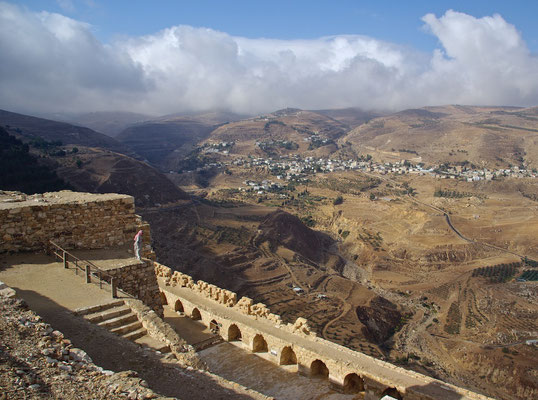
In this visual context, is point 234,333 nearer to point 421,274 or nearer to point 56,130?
point 421,274

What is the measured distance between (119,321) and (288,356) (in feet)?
17.3

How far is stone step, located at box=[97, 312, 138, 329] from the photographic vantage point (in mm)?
7027

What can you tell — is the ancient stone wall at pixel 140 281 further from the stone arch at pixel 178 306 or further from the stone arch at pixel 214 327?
the stone arch at pixel 178 306

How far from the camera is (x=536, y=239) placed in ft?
172

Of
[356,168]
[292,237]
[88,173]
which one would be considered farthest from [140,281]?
[356,168]

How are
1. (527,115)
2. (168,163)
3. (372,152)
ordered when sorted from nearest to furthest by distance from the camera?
(168,163) → (372,152) → (527,115)

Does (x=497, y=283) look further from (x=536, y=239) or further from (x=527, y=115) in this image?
(x=527, y=115)

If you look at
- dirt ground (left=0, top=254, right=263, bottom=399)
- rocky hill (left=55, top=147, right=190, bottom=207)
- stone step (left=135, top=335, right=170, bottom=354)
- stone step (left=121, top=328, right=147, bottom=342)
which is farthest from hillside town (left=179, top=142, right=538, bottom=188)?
stone step (left=135, top=335, right=170, bottom=354)

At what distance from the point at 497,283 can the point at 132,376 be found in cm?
4700

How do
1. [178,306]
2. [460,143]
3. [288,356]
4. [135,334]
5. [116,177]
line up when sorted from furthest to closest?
[460,143] → [116,177] → [178,306] → [288,356] → [135,334]

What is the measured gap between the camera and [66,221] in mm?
9234

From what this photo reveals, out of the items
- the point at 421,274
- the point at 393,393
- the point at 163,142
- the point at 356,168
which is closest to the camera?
the point at 393,393

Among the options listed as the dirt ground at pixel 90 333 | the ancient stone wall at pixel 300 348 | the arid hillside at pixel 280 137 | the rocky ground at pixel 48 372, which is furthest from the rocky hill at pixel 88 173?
the arid hillside at pixel 280 137

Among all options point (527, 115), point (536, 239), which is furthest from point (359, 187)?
point (527, 115)
